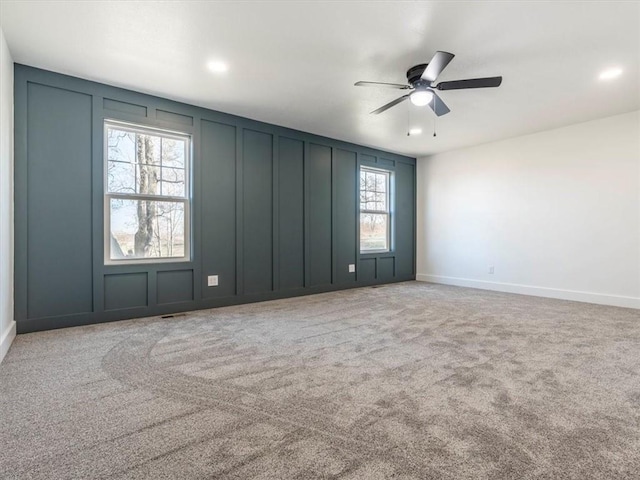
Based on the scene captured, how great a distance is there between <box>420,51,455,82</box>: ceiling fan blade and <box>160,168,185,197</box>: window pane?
3.00 metres

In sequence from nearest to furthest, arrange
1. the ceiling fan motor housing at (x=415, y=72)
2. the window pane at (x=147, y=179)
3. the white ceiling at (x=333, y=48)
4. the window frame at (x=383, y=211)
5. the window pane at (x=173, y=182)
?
the white ceiling at (x=333, y=48) < the ceiling fan motor housing at (x=415, y=72) < the window pane at (x=147, y=179) < the window pane at (x=173, y=182) < the window frame at (x=383, y=211)

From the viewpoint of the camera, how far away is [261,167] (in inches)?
189

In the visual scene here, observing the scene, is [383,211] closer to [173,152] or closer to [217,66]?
[173,152]

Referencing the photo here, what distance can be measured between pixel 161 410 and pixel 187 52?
2.83 m

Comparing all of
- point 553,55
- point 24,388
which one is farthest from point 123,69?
point 553,55

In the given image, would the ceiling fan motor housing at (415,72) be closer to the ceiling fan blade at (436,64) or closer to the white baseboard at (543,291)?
the ceiling fan blade at (436,64)

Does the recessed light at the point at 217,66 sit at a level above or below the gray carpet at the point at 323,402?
above

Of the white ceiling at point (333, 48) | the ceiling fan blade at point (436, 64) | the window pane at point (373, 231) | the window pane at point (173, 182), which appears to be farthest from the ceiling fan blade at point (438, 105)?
the window pane at point (173, 182)

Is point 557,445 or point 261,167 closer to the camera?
point 557,445

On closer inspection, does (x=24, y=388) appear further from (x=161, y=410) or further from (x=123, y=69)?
(x=123, y=69)

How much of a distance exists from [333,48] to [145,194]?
2.65 meters

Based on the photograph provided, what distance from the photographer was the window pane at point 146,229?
3.73 metres

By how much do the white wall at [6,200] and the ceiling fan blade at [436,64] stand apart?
3.42m

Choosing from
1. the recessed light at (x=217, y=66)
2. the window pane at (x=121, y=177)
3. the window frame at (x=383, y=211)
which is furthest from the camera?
the window frame at (x=383, y=211)
